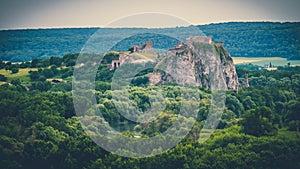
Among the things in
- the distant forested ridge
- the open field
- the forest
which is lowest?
the forest

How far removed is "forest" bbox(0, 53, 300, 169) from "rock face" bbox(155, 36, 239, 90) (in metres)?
5.12

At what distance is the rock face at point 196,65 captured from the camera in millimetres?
82562

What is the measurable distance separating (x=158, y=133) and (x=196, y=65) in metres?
30.9

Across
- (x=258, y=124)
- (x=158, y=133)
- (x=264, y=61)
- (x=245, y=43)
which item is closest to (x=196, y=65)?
(x=258, y=124)

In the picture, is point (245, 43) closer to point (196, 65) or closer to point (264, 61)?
point (264, 61)

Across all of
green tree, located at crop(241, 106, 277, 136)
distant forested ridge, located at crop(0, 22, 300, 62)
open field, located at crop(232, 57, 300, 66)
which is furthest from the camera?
distant forested ridge, located at crop(0, 22, 300, 62)

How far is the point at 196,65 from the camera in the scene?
83312 millimetres

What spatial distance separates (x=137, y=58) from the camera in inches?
3588

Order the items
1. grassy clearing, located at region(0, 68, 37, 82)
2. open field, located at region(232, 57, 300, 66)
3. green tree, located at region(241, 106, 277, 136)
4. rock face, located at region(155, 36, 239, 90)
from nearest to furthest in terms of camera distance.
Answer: green tree, located at region(241, 106, 277, 136) → rock face, located at region(155, 36, 239, 90) → grassy clearing, located at region(0, 68, 37, 82) → open field, located at region(232, 57, 300, 66)

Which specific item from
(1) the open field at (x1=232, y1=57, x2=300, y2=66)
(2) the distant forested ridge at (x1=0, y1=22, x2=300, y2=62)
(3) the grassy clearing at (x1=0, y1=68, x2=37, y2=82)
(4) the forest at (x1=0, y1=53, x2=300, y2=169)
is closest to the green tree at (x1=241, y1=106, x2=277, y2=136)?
(4) the forest at (x1=0, y1=53, x2=300, y2=169)

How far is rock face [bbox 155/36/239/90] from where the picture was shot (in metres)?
82.6

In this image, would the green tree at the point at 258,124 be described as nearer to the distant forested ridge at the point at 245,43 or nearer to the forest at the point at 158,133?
the forest at the point at 158,133

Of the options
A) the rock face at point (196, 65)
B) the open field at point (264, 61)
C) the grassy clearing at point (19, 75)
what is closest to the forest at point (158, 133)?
the rock face at point (196, 65)

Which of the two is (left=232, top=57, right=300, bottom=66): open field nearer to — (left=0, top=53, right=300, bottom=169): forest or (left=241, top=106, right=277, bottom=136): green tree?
(left=0, top=53, right=300, bottom=169): forest
